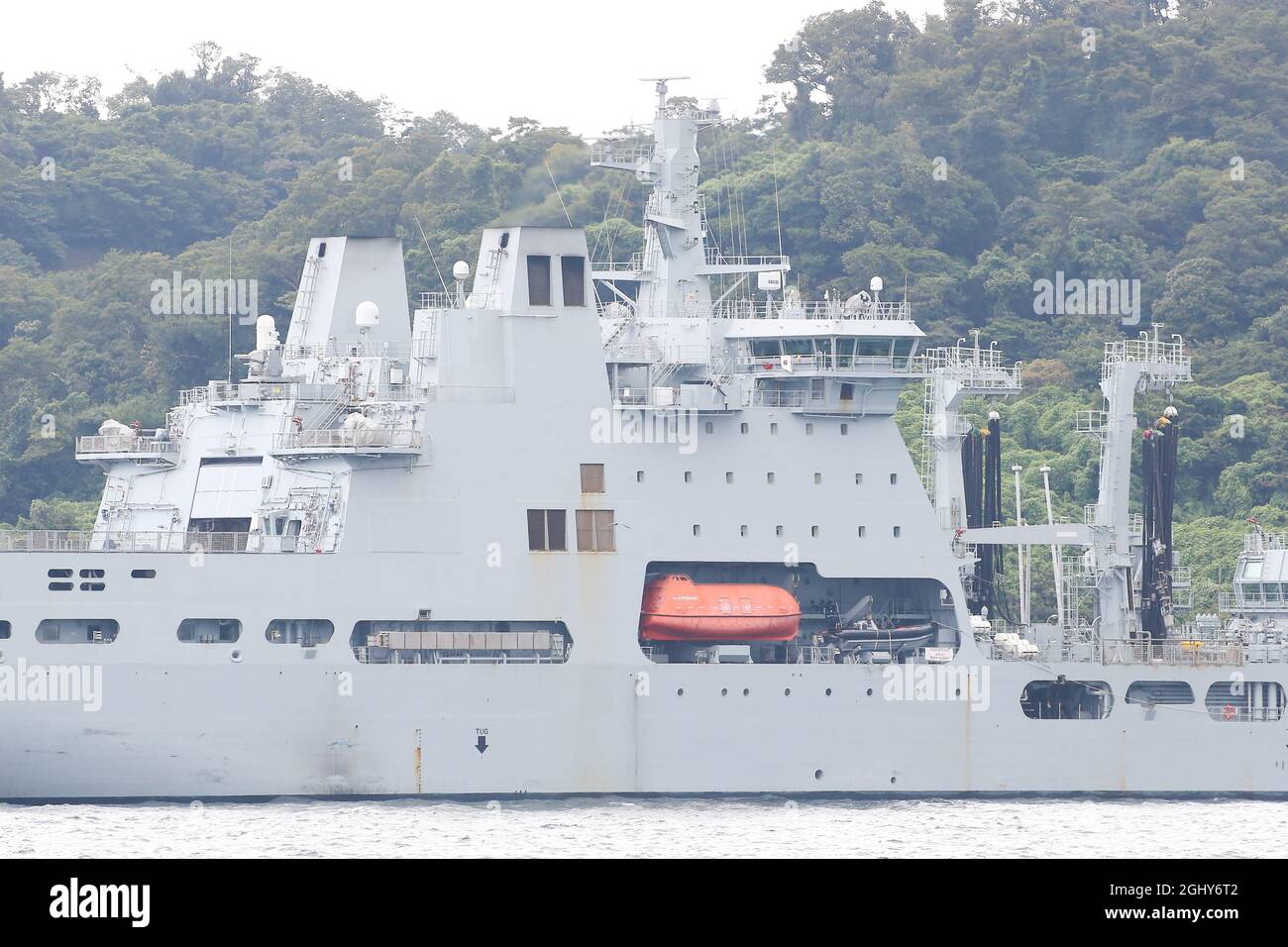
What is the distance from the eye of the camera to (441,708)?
121 ft

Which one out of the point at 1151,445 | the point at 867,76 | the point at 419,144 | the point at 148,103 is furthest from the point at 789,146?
the point at 1151,445

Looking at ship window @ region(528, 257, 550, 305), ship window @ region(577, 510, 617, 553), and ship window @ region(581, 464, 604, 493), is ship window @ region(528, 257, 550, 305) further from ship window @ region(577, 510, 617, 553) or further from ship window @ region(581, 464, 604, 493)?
ship window @ region(577, 510, 617, 553)

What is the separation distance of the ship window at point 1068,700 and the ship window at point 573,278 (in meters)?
9.83

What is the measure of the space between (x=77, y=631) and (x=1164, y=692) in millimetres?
17844

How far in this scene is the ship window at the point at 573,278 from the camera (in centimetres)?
3878

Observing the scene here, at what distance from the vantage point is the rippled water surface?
3231 centimetres

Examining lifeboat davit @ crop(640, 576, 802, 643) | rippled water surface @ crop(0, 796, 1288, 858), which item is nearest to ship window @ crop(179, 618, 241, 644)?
rippled water surface @ crop(0, 796, 1288, 858)

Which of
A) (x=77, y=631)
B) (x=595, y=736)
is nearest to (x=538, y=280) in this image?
(x=595, y=736)

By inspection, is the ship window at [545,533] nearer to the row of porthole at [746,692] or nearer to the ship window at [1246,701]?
the row of porthole at [746,692]

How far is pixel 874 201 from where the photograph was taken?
73.1 metres

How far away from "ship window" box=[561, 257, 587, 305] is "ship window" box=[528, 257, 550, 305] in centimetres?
25

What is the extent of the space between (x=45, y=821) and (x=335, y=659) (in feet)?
16.3

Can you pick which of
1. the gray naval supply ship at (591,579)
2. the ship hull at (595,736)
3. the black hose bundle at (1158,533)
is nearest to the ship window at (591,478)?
the gray naval supply ship at (591,579)

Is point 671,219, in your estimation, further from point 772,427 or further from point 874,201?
point 874,201
